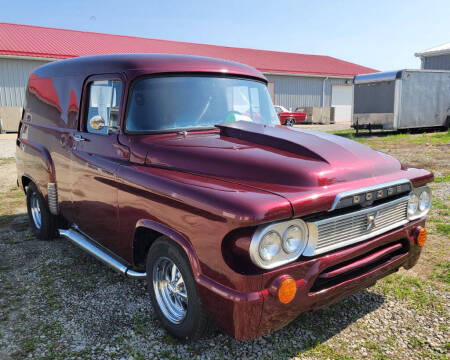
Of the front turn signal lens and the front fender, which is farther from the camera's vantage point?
the front fender

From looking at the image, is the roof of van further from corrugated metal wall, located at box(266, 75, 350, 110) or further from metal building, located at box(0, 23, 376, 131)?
corrugated metal wall, located at box(266, 75, 350, 110)

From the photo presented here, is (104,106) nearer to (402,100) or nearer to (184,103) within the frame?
(184,103)

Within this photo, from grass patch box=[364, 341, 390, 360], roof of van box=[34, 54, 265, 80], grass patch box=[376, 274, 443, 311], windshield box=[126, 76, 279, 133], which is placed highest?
roof of van box=[34, 54, 265, 80]

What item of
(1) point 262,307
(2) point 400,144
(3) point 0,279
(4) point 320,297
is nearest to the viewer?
(1) point 262,307

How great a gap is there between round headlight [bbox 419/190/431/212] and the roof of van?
199 centimetres

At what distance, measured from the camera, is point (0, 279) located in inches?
160

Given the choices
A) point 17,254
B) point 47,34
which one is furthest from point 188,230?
point 47,34

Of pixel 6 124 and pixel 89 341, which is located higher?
pixel 6 124

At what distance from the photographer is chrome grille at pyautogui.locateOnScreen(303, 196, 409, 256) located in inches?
94.5

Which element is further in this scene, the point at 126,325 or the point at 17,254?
the point at 17,254

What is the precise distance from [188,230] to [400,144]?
42.0 ft

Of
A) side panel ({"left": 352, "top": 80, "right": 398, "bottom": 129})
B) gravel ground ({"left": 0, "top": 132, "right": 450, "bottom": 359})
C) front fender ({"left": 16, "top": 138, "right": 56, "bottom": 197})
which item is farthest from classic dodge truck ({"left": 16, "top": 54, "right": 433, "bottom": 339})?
side panel ({"left": 352, "top": 80, "right": 398, "bottom": 129})

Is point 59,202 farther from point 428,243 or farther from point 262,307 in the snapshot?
point 428,243

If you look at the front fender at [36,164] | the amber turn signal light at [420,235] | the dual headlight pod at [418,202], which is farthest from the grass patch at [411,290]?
the front fender at [36,164]
